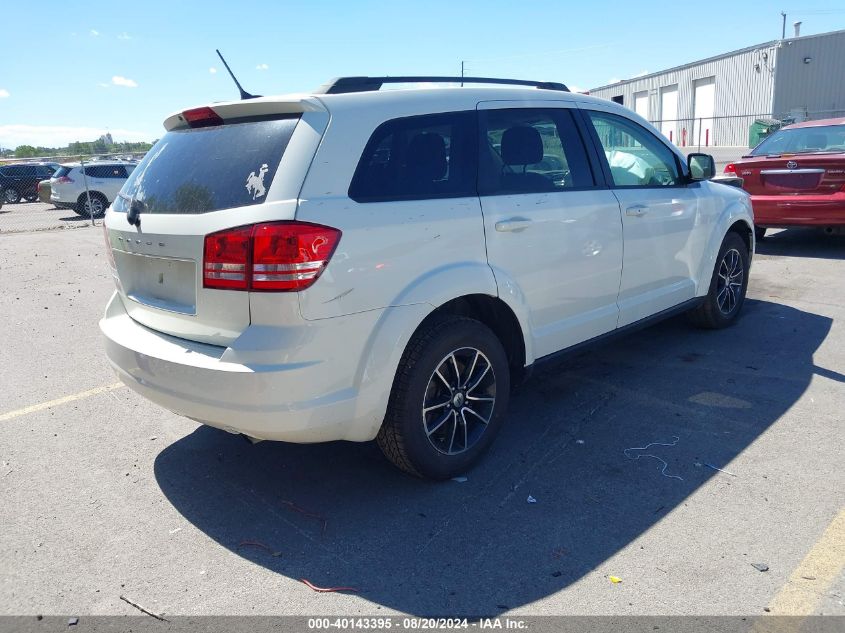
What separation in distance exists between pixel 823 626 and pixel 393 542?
167 centimetres

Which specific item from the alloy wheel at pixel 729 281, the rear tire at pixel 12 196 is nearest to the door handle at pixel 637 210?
the alloy wheel at pixel 729 281

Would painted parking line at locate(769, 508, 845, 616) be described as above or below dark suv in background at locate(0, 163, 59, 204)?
below

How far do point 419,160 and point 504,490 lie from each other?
5.55 feet

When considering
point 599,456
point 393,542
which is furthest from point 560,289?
point 393,542

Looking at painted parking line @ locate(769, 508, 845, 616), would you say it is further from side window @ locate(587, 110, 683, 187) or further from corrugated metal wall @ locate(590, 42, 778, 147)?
corrugated metal wall @ locate(590, 42, 778, 147)

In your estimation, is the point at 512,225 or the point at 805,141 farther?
the point at 805,141

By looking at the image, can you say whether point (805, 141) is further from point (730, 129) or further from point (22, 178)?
point (730, 129)

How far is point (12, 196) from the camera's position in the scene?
28859 millimetres

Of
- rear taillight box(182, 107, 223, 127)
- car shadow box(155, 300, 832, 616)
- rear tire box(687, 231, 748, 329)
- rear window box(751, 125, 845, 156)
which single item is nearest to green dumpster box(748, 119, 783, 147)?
rear window box(751, 125, 845, 156)

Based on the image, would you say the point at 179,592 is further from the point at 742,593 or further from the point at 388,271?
the point at 742,593

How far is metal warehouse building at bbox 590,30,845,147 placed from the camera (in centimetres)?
3400

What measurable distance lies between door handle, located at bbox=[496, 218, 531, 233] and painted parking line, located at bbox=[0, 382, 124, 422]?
3.20 metres

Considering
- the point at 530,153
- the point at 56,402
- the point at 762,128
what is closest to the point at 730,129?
the point at 762,128

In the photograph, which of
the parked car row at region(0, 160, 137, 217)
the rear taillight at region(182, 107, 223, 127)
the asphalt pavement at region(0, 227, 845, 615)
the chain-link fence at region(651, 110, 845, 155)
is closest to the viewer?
the asphalt pavement at region(0, 227, 845, 615)
